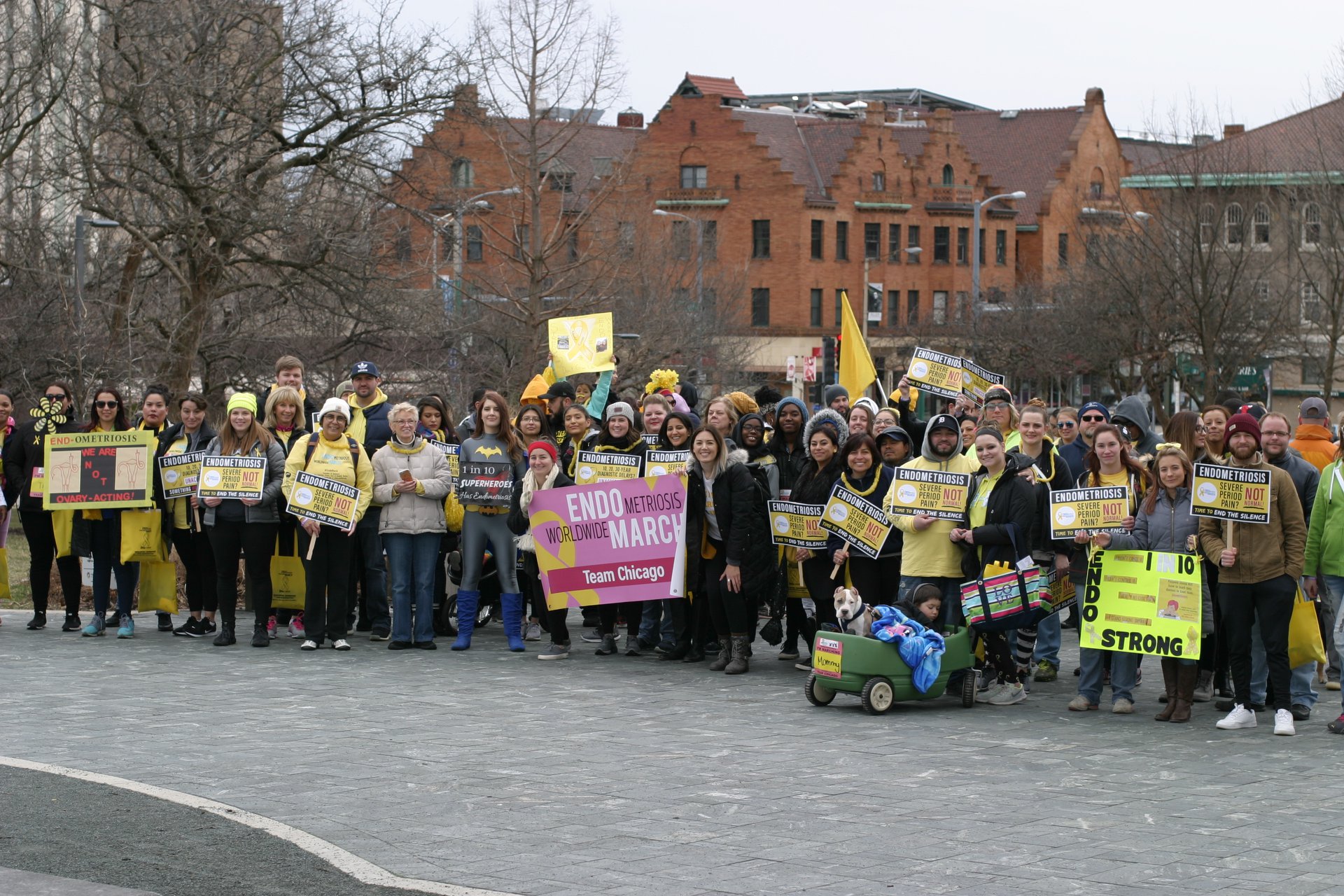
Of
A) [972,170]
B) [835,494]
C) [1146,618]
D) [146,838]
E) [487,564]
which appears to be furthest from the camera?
[972,170]

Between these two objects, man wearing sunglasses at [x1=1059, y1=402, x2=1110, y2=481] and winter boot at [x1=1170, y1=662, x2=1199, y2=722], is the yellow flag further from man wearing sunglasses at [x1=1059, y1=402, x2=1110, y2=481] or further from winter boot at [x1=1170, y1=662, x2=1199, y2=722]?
winter boot at [x1=1170, y1=662, x2=1199, y2=722]

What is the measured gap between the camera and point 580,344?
18.0 m

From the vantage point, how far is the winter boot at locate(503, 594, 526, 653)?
14.0 metres

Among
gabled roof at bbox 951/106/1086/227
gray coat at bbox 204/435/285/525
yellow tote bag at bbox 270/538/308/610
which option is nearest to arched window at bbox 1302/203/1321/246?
yellow tote bag at bbox 270/538/308/610

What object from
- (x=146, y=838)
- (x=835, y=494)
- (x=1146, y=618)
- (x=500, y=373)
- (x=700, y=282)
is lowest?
(x=146, y=838)

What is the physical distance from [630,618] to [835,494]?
2.41 metres

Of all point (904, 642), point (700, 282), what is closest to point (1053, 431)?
point (904, 642)

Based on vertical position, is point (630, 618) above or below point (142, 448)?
below

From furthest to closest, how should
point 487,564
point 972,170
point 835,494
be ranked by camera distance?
point 972,170, point 487,564, point 835,494

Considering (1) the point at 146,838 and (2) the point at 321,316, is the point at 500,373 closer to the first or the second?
(2) the point at 321,316

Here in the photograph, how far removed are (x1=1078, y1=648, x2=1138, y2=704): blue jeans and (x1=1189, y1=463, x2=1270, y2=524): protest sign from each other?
1.24 metres

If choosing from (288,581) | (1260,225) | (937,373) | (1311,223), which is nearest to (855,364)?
(937,373)

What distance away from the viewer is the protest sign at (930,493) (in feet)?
38.8

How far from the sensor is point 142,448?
14.6 meters
